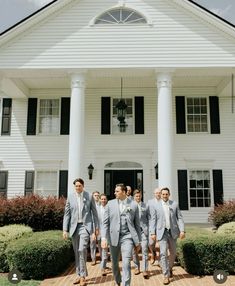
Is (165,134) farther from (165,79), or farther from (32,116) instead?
(32,116)

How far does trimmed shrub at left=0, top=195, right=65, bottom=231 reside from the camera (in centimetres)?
1168

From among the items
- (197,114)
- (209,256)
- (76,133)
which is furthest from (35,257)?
(197,114)

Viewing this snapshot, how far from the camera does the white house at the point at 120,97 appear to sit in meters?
13.9

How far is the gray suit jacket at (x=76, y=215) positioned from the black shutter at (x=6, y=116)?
34.4 feet

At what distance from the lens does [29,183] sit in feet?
54.6

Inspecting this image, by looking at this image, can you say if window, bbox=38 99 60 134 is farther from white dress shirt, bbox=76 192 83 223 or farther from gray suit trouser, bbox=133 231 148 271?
white dress shirt, bbox=76 192 83 223

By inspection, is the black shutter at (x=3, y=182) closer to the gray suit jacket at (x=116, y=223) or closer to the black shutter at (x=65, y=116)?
the black shutter at (x=65, y=116)

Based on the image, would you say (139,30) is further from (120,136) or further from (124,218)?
(124,218)

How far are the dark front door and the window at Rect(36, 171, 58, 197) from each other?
7.60 ft

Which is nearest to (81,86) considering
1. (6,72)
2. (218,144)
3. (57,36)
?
(57,36)

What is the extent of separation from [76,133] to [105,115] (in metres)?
3.49

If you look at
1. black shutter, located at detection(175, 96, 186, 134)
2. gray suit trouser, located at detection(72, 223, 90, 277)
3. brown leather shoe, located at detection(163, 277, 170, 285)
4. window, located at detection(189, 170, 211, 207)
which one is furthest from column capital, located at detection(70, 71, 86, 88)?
brown leather shoe, located at detection(163, 277, 170, 285)

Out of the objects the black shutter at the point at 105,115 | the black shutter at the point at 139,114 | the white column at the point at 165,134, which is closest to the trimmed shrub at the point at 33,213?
the white column at the point at 165,134

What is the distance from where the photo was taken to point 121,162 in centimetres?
1666
